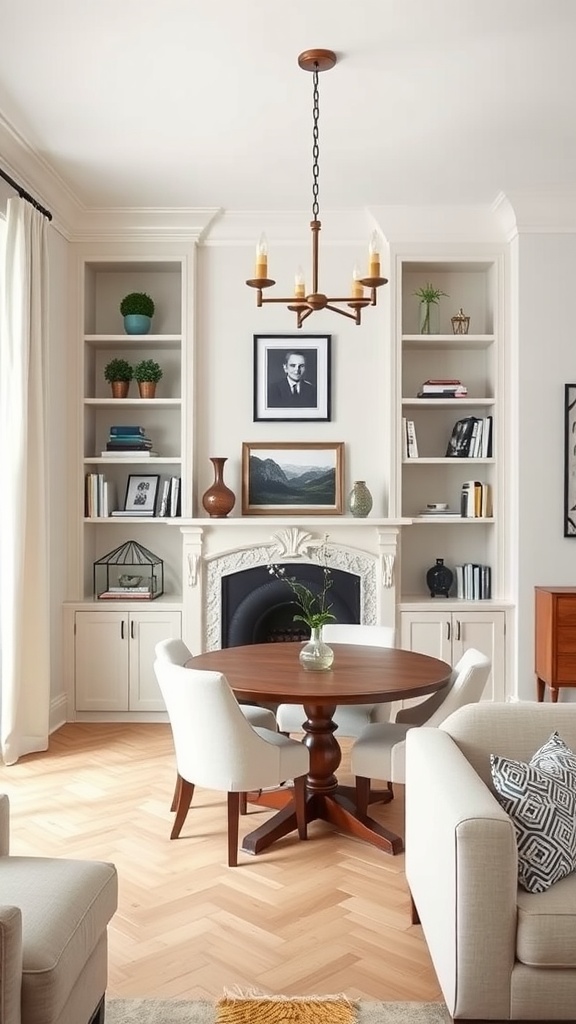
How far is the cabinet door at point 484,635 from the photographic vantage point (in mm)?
5281

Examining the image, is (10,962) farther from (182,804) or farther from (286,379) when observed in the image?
(286,379)

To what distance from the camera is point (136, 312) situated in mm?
5527

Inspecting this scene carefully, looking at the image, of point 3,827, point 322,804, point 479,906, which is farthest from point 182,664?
point 479,906

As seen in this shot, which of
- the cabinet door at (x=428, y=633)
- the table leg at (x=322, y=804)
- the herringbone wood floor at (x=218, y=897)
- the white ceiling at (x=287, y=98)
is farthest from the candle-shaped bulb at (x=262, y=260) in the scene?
the cabinet door at (x=428, y=633)

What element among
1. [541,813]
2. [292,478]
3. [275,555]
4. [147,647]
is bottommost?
[147,647]

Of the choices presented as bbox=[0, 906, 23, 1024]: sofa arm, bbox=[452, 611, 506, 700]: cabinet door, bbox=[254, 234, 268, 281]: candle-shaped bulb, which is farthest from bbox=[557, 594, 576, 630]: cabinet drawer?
bbox=[0, 906, 23, 1024]: sofa arm

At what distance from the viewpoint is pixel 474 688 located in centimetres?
341

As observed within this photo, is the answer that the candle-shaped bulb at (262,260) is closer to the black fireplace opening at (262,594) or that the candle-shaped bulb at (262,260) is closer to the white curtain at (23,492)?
the white curtain at (23,492)

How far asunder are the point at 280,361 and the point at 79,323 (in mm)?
1239

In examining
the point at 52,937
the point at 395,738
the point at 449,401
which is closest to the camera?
the point at 52,937

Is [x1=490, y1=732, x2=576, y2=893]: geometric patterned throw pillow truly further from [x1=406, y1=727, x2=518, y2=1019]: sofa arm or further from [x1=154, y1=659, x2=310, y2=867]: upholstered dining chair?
[x1=154, y1=659, x2=310, y2=867]: upholstered dining chair

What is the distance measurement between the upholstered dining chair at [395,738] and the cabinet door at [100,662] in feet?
7.29

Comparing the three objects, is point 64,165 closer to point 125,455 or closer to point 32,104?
point 32,104

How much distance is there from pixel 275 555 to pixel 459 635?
3.86ft
